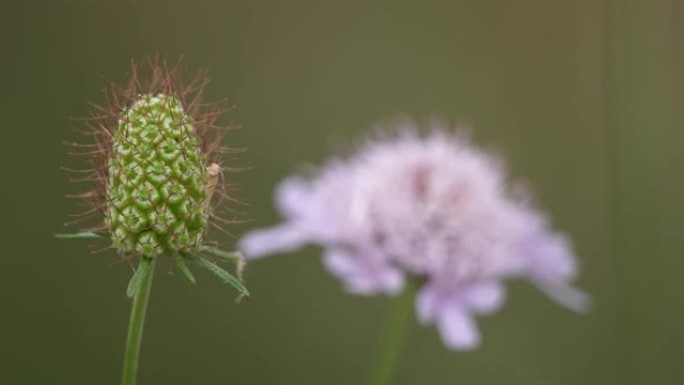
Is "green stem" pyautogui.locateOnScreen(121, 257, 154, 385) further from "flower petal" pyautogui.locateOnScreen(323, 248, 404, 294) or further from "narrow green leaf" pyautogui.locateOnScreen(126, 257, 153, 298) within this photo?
"flower petal" pyautogui.locateOnScreen(323, 248, 404, 294)

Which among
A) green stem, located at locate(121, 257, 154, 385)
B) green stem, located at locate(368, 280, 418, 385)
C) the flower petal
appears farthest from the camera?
the flower petal

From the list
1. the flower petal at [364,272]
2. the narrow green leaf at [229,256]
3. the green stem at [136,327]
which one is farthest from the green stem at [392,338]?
the green stem at [136,327]

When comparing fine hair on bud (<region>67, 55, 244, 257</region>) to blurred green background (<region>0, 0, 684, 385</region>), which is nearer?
fine hair on bud (<region>67, 55, 244, 257</region>)

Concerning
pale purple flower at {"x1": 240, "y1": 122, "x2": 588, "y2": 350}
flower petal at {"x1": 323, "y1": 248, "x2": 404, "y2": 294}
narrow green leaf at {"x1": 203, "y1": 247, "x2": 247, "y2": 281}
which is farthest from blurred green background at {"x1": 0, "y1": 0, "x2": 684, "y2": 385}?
narrow green leaf at {"x1": 203, "y1": 247, "x2": 247, "y2": 281}

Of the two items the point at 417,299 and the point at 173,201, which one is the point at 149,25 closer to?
the point at 417,299

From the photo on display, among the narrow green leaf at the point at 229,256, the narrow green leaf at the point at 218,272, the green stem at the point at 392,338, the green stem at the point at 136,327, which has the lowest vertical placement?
the green stem at the point at 136,327

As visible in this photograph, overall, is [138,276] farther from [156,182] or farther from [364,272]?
[364,272]

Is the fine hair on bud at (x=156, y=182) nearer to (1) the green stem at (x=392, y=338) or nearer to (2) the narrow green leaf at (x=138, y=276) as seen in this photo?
(2) the narrow green leaf at (x=138, y=276)
